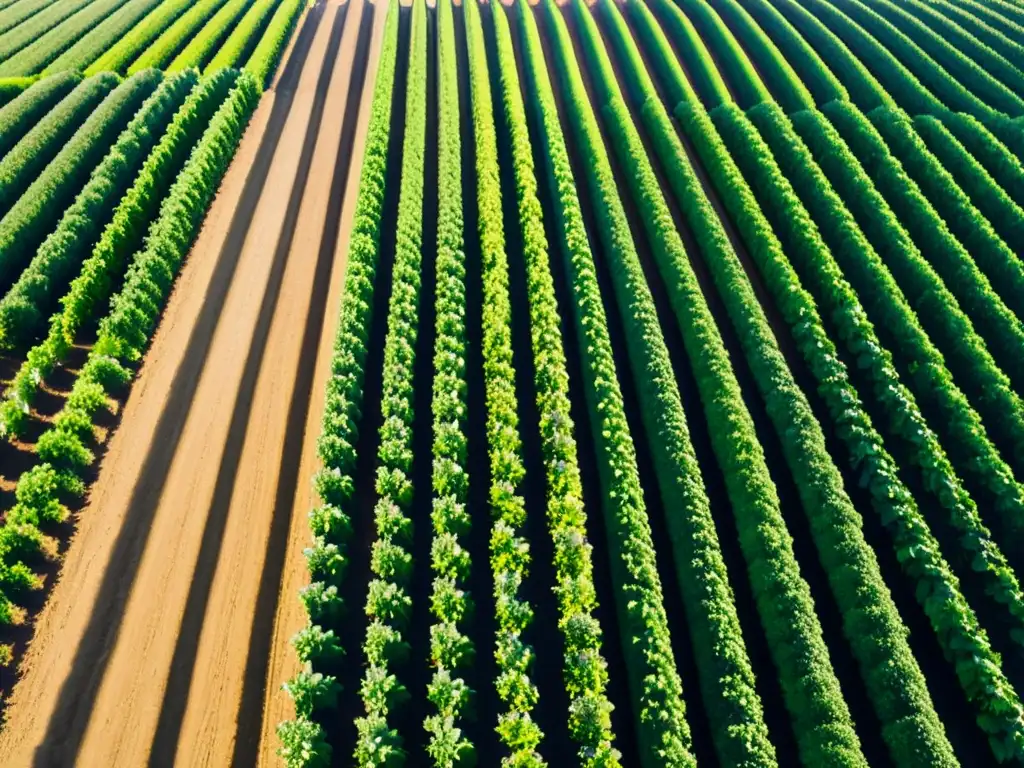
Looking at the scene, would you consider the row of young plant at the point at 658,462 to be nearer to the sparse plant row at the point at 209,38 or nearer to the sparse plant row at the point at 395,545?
the sparse plant row at the point at 395,545

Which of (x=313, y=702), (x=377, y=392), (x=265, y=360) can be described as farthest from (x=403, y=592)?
(x=265, y=360)

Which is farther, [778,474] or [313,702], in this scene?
[778,474]

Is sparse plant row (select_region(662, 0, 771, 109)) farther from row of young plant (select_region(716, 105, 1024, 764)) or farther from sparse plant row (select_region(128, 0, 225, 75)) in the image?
sparse plant row (select_region(128, 0, 225, 75))

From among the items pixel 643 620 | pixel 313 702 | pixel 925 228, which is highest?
pixel 925 228

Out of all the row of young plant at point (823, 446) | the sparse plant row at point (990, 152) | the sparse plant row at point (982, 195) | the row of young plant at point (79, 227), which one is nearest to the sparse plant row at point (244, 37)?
the row of young plant at point (79, 227)

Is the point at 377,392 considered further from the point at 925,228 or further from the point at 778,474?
the point at 925,228

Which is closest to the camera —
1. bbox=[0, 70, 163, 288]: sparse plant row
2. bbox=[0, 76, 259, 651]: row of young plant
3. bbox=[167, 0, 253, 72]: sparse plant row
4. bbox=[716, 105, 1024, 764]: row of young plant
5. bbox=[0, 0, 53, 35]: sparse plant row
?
bbox=[716, 105, 1024, 764]: row of young plant

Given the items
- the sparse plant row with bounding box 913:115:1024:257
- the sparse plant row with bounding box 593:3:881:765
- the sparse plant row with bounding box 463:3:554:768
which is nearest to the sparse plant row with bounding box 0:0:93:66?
the sparse plant row with bounding box 463:3:554:768
